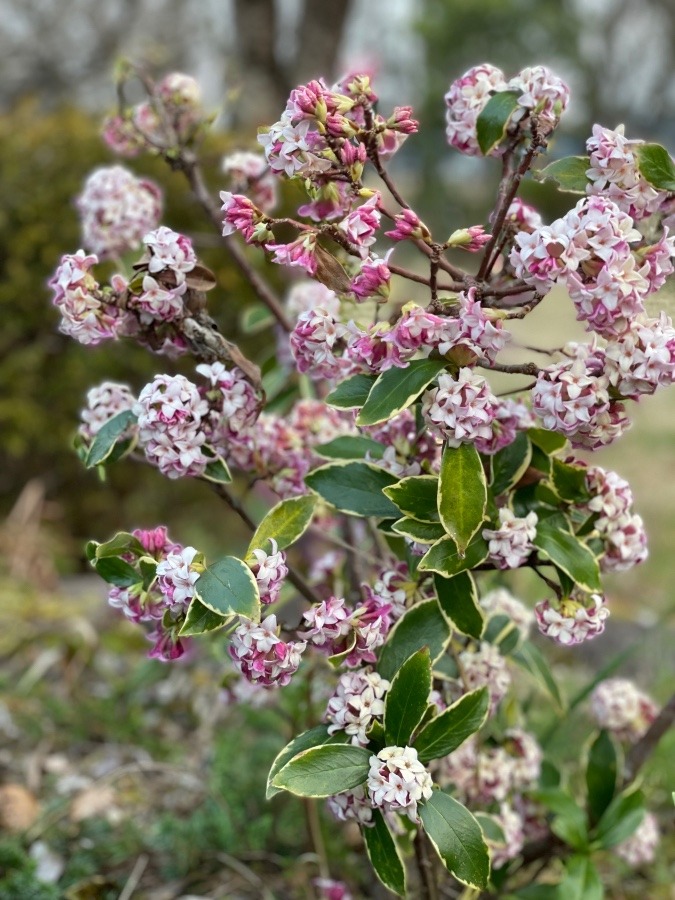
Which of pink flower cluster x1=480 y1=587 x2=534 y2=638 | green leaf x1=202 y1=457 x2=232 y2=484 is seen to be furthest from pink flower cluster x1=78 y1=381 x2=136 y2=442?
pink flower cluster x1=480 y1=587 x2=534 y2=638

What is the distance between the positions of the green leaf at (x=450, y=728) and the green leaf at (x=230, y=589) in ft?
0.79

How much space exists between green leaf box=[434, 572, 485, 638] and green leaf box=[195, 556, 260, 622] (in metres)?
0.23

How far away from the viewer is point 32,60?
10102 millimetres

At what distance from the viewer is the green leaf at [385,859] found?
0.90 m

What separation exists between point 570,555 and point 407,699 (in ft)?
0.73

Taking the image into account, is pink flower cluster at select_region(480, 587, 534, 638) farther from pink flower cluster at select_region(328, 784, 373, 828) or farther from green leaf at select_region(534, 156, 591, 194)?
green leaf at select_region(534, 156, 591, 194)

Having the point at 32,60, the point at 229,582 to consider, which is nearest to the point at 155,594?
the point at 229,582

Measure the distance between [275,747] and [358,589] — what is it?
668 millimetres

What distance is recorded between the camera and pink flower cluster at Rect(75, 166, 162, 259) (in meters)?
1.27

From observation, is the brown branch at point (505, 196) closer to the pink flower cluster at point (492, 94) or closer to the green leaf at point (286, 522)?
the pink flower cluster at point (492, 94)

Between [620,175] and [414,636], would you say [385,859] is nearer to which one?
[414,636]

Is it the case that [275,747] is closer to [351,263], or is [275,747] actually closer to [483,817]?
[483,817]

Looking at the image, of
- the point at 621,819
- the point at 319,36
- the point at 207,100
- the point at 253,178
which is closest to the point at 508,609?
the point at 621,819

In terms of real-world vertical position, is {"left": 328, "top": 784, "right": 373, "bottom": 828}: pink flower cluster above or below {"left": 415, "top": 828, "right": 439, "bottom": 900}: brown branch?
above
